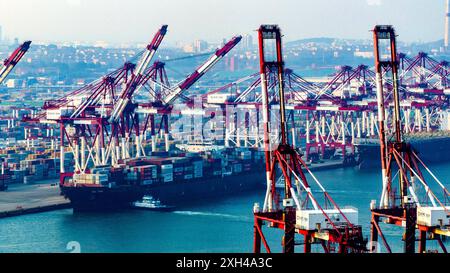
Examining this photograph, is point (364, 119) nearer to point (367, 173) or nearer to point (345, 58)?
point (345, 58)

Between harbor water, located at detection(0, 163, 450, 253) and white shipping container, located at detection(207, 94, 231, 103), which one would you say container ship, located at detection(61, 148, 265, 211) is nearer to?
harbor water, located at detection(0, 163, 450, 253)

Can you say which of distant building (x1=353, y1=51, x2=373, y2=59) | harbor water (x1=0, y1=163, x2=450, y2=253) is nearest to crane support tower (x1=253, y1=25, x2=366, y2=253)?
harbor water (x1=0, y1=163, x2=450, y2=253)

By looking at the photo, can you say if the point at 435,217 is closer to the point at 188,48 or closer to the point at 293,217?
the point at 293,217

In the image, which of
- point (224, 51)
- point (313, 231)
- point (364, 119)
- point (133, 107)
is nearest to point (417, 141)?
point (364, 119)

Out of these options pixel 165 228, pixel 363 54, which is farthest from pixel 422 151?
pixel 165 228

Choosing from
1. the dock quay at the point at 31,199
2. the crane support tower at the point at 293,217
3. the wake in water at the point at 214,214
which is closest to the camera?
the crane support tower at the point at 293,217

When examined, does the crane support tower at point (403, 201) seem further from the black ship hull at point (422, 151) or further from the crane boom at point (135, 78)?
the black ship hull at point (422, 151)

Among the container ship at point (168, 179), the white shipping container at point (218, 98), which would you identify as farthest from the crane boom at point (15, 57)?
the white shipping container at point (218, 98)
